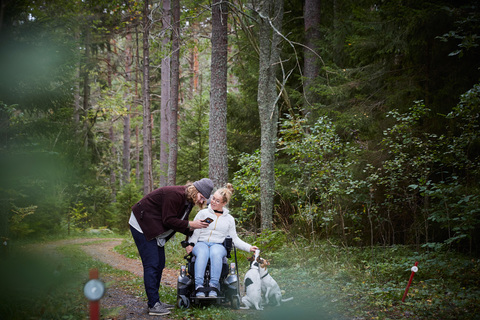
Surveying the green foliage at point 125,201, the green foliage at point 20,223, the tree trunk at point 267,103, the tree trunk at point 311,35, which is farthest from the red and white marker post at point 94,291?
the green foliage at point 125,201

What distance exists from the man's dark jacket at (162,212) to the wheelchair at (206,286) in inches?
19.3

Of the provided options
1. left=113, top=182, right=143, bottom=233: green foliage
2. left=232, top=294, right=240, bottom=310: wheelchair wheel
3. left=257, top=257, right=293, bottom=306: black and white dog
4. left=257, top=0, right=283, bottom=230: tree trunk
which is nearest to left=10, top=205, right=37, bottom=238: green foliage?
left=232, top=294, right=240, bottom=310: wheelchair wheel

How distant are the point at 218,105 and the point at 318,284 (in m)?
4.48

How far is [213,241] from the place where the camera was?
5.01m

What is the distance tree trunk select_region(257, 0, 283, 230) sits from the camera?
9039 mm

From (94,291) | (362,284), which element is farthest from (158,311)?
(362,284)

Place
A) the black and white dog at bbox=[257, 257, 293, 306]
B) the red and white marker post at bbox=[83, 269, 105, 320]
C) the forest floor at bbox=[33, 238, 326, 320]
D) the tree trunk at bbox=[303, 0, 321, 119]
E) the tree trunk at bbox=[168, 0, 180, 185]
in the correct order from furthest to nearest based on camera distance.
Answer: the tree trunk at bbox=[168, 0, 180, 185]
the tree trunk at bbox=[303, 0, 321, 119]
the black and white dog at bbox=[257, 257, 293, 306]
the forest floor at bbox=[33, 238, 326, 320]
the red and white marker post at bbox=[83, 269, 105, 320]

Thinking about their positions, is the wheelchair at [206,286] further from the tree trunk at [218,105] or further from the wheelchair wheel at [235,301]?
the tree trunk at [218,105]

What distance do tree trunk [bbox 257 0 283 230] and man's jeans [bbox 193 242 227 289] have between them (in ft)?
13.7

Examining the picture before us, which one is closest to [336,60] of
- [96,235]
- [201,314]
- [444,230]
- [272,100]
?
[272,100]

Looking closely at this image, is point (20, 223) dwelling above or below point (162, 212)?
below

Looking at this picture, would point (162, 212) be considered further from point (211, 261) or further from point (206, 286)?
point (206, 286)

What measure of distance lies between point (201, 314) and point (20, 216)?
10.9ft

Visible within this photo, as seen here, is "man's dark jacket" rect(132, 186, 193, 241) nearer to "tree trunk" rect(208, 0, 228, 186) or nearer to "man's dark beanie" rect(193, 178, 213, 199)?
"man's dark beanie" rect(193, 178, 213, 199)
